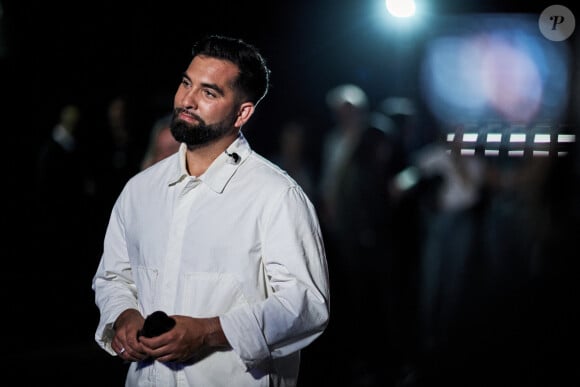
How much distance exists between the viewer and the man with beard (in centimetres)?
257

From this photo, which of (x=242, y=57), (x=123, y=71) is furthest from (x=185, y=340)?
(x=123, y=71)

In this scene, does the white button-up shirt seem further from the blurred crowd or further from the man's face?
the blurred crowd

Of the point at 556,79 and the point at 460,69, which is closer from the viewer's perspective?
the point at 556,79

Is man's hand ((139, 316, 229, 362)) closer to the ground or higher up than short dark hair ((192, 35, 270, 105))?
closer to the ground

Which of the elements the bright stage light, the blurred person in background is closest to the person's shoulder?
the blurred person in background

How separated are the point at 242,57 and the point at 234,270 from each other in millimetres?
791

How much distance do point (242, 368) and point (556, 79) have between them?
184 inches

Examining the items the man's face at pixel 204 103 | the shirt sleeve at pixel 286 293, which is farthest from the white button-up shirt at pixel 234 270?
the man's face at pixel 204 103

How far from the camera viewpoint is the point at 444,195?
6656 millimetres

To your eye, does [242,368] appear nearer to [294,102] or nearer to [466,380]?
[466,380]

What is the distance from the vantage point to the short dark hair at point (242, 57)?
114 inches

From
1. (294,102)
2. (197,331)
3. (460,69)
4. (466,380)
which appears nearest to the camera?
(197,331)

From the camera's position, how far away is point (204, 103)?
9.42 ft

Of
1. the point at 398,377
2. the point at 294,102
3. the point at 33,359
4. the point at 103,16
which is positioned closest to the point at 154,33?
the point at 103,16
